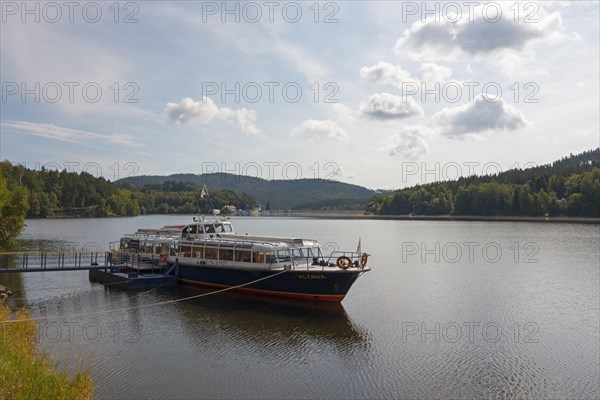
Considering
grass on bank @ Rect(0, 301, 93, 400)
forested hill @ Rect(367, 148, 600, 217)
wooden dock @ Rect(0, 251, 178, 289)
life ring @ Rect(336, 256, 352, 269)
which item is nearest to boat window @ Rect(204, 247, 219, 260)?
wooden dock @ Rect(0, 251, 178, 289)

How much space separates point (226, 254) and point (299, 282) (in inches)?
290

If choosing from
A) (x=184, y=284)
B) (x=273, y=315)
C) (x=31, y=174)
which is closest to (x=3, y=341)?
(x=273, y=315)

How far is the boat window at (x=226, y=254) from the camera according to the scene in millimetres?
37156

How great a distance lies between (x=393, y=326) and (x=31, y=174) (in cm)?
17251

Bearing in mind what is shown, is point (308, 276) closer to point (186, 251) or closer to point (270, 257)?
point (270, 257)

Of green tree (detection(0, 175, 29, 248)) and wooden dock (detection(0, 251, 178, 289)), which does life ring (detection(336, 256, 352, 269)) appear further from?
green tree (detection(0, 175, 29, 248))

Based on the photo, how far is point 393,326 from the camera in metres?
29.0

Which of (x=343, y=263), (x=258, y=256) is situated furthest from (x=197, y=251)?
(x=343, y=263)

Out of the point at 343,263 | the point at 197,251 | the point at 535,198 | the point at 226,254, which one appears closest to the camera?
the point at 343,263

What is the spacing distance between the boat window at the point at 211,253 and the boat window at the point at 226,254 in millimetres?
472

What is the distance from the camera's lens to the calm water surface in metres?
19.9

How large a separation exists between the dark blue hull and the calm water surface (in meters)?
0.89

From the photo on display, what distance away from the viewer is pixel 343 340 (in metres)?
26.1

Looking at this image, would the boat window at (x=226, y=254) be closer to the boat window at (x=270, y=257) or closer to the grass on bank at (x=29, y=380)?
the boat window at (x=270, y=257)
